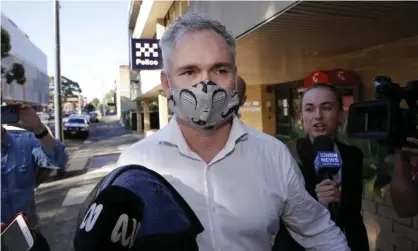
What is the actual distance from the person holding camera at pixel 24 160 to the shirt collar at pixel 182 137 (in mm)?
1411

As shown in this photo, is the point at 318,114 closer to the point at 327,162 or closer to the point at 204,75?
the point at 327,162

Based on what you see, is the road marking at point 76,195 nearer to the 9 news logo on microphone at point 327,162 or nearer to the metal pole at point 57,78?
the metal pole at point 57,78

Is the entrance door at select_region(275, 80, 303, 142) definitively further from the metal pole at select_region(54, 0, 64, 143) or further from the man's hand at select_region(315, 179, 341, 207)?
the man's hand at select_region(315, 179, 341, 207)

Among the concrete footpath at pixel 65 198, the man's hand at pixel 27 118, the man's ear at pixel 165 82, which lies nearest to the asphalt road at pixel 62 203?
the concrete footpath at pixel 65 198

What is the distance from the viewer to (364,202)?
3949 mm

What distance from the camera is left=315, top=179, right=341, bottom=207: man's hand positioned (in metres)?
1.87

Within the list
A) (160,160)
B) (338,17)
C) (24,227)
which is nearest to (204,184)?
(160,160)

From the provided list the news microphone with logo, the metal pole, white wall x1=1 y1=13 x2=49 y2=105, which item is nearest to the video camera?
the news microphone with logo

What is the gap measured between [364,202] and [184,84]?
10.3 ft

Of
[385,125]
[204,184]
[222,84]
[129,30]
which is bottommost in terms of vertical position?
[204,184]

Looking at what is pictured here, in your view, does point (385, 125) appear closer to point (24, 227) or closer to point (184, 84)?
point (184, 84)

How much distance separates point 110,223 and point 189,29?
0.83 m

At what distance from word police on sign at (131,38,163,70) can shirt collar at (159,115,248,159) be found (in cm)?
877

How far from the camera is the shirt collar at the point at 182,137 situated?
4.79ft
